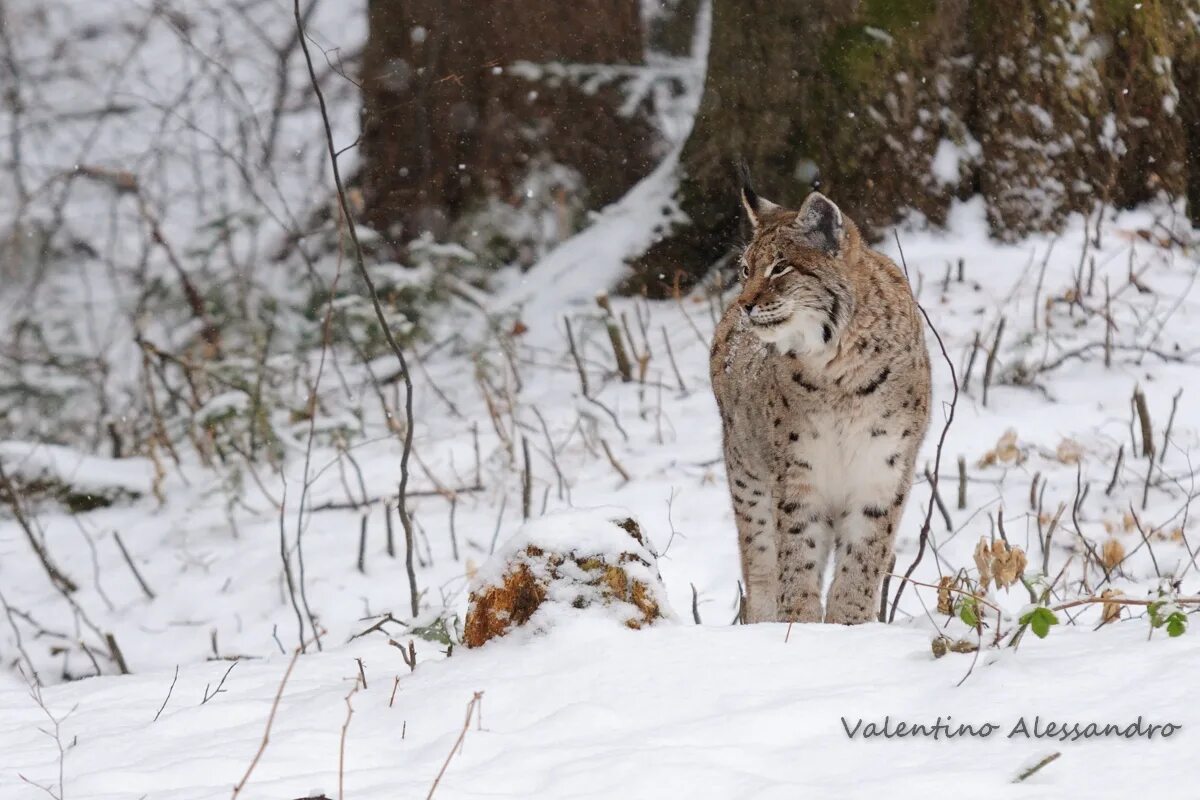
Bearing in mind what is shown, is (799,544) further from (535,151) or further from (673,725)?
(535,151)

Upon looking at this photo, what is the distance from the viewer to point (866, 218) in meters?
7.26

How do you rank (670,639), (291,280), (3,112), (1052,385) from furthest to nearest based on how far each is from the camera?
(3,112)
(291,280)
(1052,385)
(670,639)

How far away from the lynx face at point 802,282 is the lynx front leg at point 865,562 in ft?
1.91

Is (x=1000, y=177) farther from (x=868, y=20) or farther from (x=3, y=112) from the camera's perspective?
(x=3, y=112)

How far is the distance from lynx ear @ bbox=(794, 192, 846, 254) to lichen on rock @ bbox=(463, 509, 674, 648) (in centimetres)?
133

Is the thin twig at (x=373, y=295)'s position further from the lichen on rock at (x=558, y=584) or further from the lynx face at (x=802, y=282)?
the lynx face at (x=802, y=282)

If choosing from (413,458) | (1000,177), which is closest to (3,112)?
(413,458)

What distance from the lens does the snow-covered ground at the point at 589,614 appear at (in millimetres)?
2318

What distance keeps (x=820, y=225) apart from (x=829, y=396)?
537 mm

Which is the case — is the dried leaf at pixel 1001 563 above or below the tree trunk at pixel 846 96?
below

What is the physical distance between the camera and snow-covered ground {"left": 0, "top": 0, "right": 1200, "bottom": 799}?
7.61 ft

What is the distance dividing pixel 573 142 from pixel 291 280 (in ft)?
6.93

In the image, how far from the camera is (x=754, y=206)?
4.28 m

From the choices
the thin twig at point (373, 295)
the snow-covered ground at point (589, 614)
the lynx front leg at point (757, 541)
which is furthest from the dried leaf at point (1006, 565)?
the thin twig at point (373, 295)
